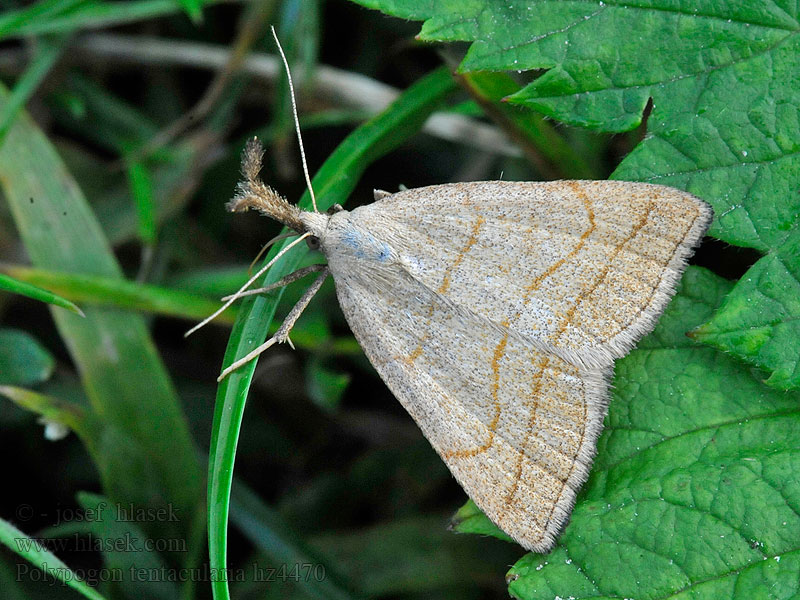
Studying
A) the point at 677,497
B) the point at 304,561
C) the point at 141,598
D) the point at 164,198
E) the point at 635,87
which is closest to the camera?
the point at 677,497

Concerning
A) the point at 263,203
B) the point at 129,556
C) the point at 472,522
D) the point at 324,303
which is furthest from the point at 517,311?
the point at 129,556

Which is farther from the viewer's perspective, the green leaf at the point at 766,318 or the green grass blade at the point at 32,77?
the green grass blade at the point at 32,77

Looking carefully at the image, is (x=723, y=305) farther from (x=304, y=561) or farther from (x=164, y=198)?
(x=164, y=198)

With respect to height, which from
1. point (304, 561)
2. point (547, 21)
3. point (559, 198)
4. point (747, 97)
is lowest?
point (304, 561)

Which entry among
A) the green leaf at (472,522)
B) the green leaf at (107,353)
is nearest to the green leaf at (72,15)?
the green leaf at (107,353)

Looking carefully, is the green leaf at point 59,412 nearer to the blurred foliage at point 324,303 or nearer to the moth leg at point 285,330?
the blurred foliage at point 324,303

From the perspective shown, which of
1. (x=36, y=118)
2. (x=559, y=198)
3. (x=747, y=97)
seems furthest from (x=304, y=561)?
(x=36, y=118)
